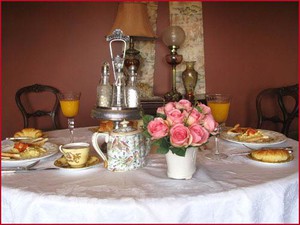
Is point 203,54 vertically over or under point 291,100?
over

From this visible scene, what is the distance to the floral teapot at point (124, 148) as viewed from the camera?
1.07 metres

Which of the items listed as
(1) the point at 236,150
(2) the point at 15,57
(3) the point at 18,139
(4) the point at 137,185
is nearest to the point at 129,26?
(2) the point at 15,57

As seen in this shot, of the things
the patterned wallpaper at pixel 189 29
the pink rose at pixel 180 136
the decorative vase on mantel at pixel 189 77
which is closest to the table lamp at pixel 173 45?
the decorative vase on mantel at pixel 189 77

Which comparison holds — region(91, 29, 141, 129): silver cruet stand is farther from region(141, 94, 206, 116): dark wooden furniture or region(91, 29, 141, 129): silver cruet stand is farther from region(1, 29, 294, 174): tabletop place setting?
region(141, 94, 206, 116): dark wooden furniture

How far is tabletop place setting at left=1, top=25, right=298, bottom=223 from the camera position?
0.87 m

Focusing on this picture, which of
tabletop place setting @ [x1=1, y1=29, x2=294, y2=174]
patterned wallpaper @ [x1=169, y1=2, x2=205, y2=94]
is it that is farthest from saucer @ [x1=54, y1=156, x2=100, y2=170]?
patterned wallpaper @ [x1=169, y1=2, x2=205, y2=94]

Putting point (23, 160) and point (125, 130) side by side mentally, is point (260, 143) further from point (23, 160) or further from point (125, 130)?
point (23, 160)

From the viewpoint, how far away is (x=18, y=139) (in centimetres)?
151

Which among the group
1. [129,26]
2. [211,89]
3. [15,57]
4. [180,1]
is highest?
[180,1]

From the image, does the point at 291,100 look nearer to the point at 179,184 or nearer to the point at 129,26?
the point at 129,26

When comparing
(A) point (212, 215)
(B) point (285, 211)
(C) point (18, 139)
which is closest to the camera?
(A) point (212, 215)

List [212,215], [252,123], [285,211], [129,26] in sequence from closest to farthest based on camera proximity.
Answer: [212,215] < [285,211] < [129,26] < [252,123]

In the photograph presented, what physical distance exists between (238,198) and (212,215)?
0.29 ft

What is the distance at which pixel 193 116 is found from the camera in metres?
0.96
